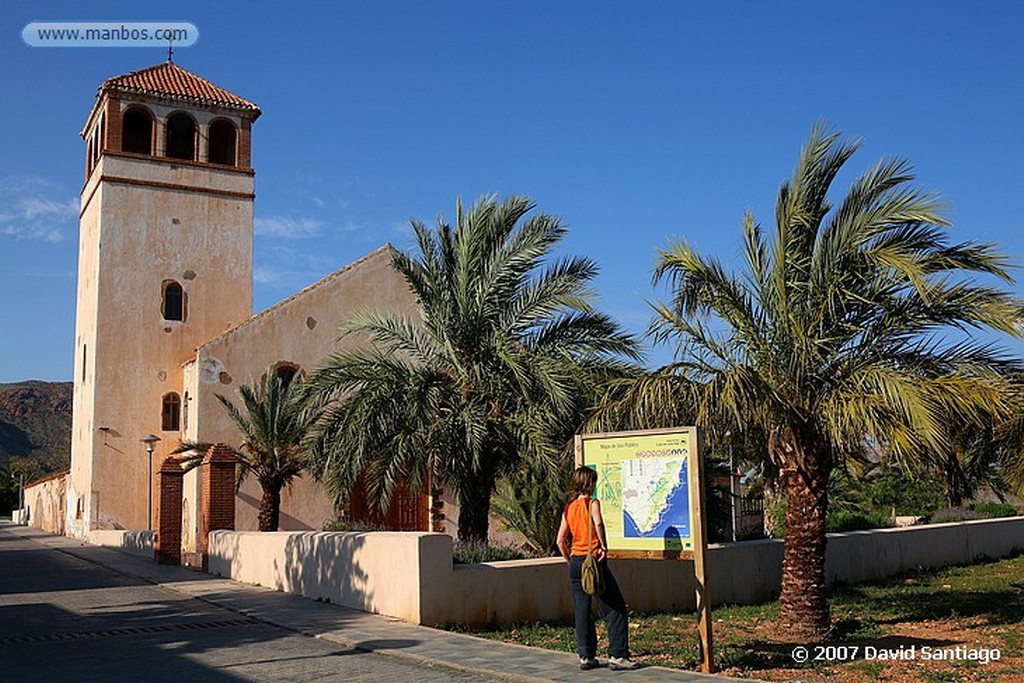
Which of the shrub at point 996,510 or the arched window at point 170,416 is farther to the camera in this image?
the arched window at point 170,416

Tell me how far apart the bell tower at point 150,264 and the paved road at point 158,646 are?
50.2 ft

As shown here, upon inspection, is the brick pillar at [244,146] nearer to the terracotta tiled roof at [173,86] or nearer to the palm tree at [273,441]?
the terracotta tiled roof at [173,86]

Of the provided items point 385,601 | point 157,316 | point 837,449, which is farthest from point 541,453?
point 157,316

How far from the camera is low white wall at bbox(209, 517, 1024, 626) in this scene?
1295cm

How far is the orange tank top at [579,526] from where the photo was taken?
31.4 feet

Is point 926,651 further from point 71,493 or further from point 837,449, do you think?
point 71,493

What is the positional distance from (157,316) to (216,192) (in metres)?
4.73

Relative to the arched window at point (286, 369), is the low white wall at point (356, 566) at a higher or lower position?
lower

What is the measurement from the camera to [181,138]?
35.8m

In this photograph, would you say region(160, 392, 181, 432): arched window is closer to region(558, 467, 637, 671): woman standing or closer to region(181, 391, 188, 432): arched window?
region(181, 391, 188, 432): arched window

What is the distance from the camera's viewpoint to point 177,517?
76.8ft

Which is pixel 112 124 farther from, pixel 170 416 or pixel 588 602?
pixel 588 602

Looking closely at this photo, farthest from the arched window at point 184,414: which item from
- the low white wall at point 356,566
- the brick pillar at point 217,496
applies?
the low white wall at point 356,566

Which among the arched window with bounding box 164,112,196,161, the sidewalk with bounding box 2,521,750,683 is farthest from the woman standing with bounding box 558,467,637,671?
the arched window with bounding box 164,112,196,161
